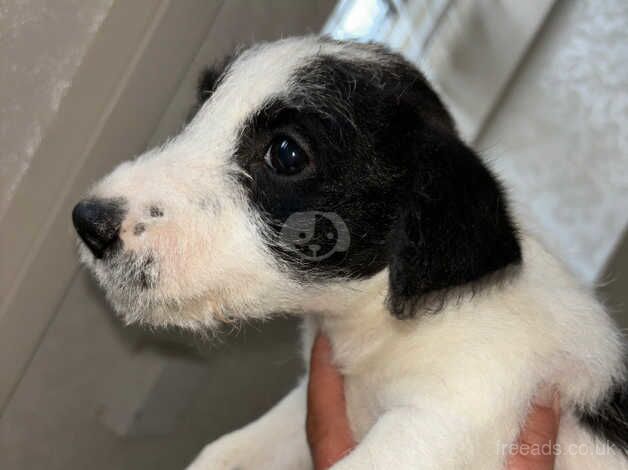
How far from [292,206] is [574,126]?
3.15 m

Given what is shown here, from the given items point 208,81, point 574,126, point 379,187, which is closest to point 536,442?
point 379,187

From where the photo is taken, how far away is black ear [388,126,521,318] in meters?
1.50

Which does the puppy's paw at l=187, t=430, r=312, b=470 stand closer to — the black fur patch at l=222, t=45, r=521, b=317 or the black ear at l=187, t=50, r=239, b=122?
the black fur patch at l=222, t=45, r=521, b=317

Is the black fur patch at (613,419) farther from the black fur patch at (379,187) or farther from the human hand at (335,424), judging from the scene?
the black fur patch at (379,187)

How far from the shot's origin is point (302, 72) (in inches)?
64.7

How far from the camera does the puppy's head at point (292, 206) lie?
1.50 meters

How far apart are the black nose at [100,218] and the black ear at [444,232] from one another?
0.63 m

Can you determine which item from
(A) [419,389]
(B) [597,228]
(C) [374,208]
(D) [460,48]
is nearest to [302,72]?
(C) [374,208]

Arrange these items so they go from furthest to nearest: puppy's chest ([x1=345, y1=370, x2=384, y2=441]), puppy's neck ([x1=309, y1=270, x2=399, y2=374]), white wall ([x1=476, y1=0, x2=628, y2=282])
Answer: white wall ([x1=476, y1=0, x2=628, y2=282]) < puppy's chest ([x1=345, y1=370, x2=384, y2=441]) < puppy's neck ([x1=309, y1=270, x2=399, y2=374])

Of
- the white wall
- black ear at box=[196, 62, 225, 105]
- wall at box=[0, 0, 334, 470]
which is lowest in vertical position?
wall at box=[0, 0, 334, 470]

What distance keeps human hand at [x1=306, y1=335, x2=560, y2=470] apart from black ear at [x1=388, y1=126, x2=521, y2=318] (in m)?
0.41

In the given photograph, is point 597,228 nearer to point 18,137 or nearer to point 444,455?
point 444,455

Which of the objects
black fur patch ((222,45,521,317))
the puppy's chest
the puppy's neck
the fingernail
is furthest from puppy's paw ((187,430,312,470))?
the fingernail

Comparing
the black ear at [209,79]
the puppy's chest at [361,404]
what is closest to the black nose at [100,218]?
the black ear at [209,79]
